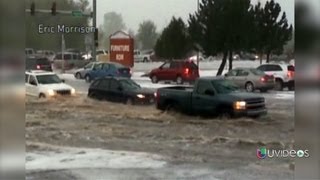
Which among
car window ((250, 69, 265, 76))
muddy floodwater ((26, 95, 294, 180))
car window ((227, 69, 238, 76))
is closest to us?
muddy floodwater ((26, 95, 294, 180))

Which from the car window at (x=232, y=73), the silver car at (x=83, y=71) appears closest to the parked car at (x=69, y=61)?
the silver car at (x=83, y=71)

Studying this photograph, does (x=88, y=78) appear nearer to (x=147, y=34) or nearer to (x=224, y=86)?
(x=147, y=34)

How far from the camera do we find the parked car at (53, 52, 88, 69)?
7.15 meters

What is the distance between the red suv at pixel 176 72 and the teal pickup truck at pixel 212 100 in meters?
0.14

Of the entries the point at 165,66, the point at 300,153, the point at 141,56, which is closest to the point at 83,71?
the point at 141,56

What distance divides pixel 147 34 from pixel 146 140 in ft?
4.80

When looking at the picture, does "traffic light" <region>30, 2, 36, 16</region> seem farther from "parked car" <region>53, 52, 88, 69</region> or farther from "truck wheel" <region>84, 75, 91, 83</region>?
"truck wheel" <region>84, 75, 91, 83</region>

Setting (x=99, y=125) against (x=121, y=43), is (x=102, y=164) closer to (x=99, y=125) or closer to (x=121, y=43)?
(x=99, y=125)

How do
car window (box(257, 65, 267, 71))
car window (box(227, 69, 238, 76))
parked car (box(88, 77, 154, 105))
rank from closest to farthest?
car window (box(227, 69, 238, 76)) → car window (box(257, 65, 267, 71)) → parked car (box(88, 77, 154, 105))

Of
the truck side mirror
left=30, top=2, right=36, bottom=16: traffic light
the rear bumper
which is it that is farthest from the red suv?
left=30, top=2, right=36, bottom=16: traffic light

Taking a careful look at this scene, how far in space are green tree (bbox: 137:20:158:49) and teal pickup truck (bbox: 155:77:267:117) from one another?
0.90 m

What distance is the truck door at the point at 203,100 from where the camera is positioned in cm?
767

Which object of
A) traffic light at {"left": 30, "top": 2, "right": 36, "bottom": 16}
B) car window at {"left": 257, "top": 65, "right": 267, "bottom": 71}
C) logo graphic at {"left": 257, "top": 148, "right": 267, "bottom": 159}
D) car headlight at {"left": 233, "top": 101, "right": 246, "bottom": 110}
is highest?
traffic light at {"left": 30, "top": 2, "right": 36, "bottom": 16}

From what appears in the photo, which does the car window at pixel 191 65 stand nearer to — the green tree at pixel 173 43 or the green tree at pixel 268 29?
the green tree at pixel 173 43
